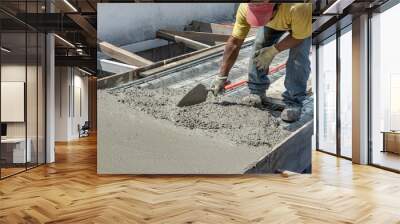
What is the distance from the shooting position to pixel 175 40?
686 centimetres

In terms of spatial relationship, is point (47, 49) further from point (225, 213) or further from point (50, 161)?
point (225, 213)

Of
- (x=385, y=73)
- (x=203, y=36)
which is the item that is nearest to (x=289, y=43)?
(x=203, y=36)

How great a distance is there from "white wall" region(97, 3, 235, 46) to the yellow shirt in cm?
22

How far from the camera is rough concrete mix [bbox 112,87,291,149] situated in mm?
6785

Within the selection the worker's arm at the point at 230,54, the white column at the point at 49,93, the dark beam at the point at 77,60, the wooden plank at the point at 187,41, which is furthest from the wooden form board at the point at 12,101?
the dark beam at the point at 77,60

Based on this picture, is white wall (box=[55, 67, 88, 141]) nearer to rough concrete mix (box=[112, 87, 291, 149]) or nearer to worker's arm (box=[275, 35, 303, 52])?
rough concrete mix (box=[112, 87, 291, 149])

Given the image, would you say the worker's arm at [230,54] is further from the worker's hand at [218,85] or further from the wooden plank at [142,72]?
the wooden plank at [142,72]

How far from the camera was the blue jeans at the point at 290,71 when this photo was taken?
6.82 meters

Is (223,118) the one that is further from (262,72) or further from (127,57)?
(127,57)

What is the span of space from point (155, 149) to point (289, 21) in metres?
3.25

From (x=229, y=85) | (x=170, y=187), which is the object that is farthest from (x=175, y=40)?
(x=170, y=187)

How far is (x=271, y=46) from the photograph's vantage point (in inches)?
268

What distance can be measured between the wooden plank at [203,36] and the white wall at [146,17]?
11cm

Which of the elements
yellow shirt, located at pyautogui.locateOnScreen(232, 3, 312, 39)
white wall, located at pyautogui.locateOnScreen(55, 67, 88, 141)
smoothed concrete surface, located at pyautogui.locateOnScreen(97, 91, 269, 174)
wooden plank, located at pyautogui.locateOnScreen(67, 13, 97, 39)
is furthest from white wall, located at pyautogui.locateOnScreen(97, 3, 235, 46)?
white wall, located at pyautogui.locateOnScreen(55, 67, 88, 141)
